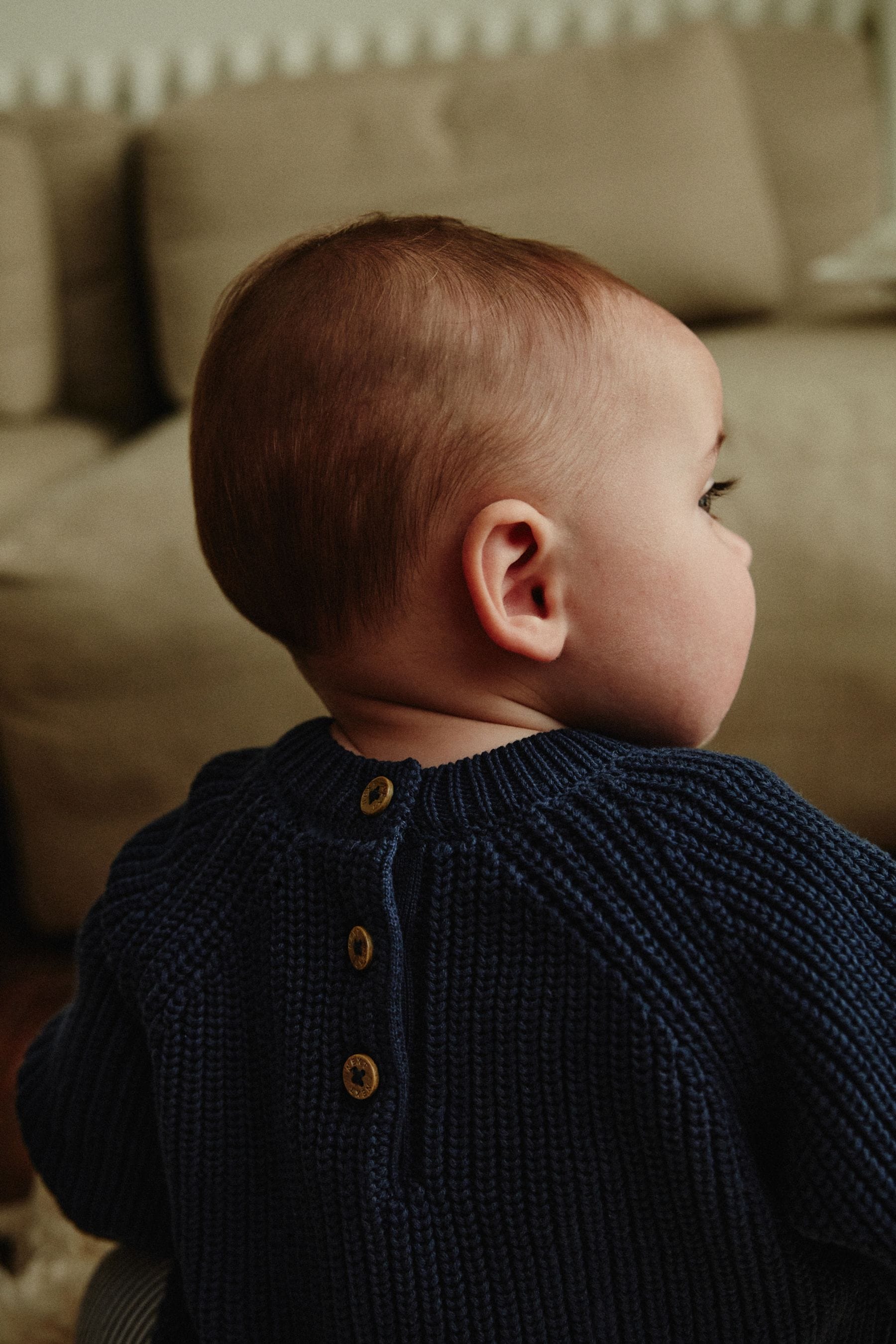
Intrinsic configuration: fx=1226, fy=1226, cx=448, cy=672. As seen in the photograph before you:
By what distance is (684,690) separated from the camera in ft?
1.83

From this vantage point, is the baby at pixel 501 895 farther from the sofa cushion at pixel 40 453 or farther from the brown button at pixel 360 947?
the sofa cushion at pixel 40 453

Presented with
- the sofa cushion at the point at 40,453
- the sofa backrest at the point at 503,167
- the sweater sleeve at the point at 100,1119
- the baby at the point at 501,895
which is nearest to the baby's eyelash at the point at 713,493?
the baby at the point at 501,895

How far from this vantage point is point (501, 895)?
0.49m

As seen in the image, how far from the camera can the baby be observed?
47 cm

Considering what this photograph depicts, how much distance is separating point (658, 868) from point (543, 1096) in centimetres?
10

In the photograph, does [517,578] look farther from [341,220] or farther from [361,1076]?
[341,220]

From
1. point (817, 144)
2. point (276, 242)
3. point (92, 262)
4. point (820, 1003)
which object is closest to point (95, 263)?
point (92, 262)

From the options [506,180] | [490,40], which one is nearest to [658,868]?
[506,180]

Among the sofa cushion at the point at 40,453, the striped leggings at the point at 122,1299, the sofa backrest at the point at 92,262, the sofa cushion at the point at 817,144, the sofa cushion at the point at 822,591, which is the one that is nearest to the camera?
the striped leggings at the point at 122,1299

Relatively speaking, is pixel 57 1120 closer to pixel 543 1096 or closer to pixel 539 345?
pixel 543 1096

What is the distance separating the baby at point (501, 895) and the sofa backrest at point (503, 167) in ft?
3.94

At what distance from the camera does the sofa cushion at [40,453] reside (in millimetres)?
1371

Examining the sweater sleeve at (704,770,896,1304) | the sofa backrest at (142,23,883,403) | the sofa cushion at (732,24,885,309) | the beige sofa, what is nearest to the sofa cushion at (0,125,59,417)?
the beige sofa

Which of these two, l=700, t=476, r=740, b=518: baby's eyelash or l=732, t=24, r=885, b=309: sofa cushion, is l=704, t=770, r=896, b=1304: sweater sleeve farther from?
l=732, t=24, r=885, b=309: sofa cushion
